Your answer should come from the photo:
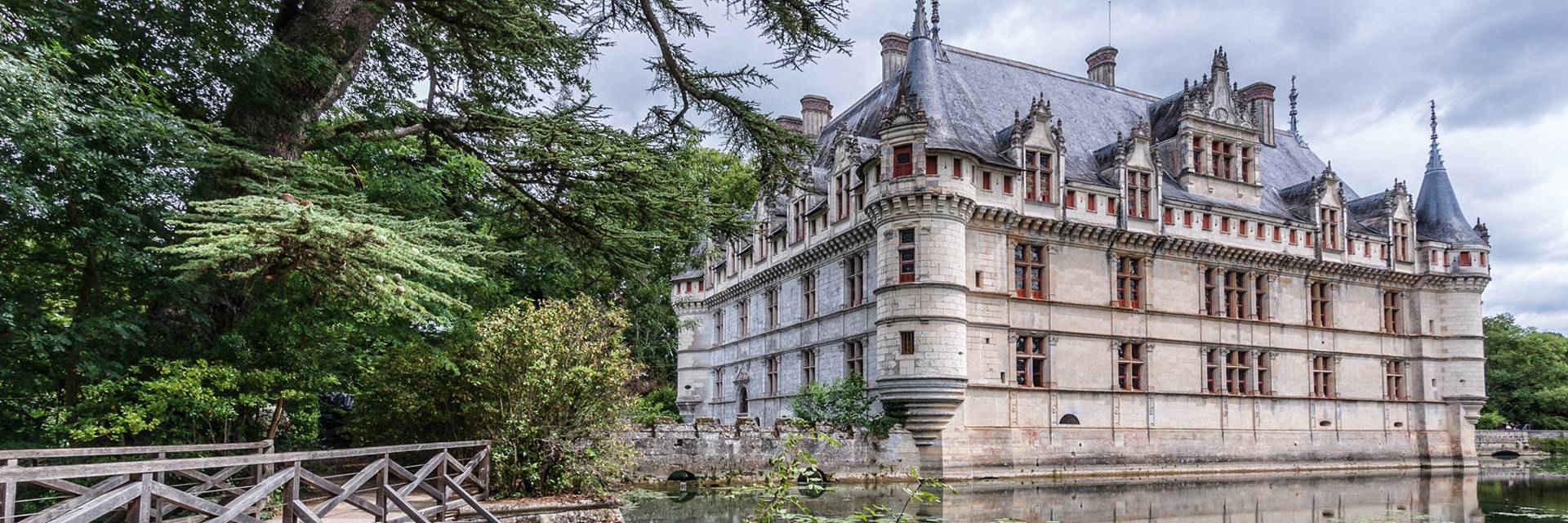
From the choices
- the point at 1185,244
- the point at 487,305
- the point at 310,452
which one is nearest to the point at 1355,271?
the point at 1185,244

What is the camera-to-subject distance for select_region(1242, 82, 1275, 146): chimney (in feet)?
115

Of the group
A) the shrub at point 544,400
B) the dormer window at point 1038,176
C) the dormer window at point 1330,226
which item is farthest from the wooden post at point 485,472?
the dormer window at point 1330,226

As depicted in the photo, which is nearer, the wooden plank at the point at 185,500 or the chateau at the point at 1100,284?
the wooden plank at the point at 185,500

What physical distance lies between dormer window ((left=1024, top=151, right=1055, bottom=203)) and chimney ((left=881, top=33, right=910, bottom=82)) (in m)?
6.43

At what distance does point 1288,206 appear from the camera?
31.8m

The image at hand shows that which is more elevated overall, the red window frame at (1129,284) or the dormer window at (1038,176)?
the dormer window at (1038,176)

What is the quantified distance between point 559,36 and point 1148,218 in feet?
66.4

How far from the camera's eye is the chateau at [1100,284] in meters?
23.9

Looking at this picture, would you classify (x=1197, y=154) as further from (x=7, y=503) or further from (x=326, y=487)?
(x=7, y=503)

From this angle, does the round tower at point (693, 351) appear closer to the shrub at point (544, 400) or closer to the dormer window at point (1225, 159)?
the dormer window at point (1225, 159)

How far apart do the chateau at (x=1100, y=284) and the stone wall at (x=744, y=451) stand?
0.89 metres

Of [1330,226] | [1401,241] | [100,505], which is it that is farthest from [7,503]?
[1401,241]

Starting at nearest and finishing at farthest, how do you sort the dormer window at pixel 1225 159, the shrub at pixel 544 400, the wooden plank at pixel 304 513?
the wooden plank at pixel 304 513, the shrub at pixel 544 400, the dormer window at pixel 1225 159

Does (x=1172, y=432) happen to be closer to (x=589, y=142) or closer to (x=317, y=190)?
(x=589, y=142)
